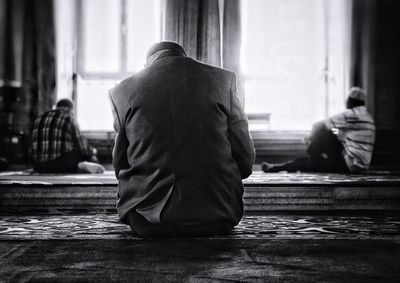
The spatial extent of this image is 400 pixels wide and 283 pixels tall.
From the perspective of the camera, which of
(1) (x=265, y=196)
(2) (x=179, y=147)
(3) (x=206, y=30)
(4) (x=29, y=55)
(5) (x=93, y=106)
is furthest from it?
(5) (x=93, y=106)

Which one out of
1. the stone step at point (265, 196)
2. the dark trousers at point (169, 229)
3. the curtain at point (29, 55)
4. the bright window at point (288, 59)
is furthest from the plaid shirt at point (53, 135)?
the dark trousers at point (169, 229)

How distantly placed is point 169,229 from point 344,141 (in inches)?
150

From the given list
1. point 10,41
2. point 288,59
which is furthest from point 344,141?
point 10,41

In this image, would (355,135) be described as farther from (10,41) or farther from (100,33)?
(10,41)

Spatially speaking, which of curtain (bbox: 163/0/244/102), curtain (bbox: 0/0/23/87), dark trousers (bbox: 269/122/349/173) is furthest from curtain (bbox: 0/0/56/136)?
dark trousers (bbox: 269/122/349/173)

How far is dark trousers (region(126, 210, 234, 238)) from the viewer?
81.0 inches

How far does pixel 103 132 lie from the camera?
7.13m

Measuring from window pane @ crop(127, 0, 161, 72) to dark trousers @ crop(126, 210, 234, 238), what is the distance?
557 cm

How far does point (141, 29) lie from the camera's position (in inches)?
293

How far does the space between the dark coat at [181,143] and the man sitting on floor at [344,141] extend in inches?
137

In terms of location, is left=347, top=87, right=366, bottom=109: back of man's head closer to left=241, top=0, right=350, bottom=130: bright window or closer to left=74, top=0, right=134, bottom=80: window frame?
left=241, top=0, right=350, bottom=130: bright window

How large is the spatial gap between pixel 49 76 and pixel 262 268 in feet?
19.8

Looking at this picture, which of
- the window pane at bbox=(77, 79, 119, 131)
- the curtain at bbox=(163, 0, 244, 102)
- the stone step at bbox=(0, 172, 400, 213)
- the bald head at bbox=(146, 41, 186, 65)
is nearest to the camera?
the bald head at bbox=(146, 41, 186, 65)

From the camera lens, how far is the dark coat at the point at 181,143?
200 cm
